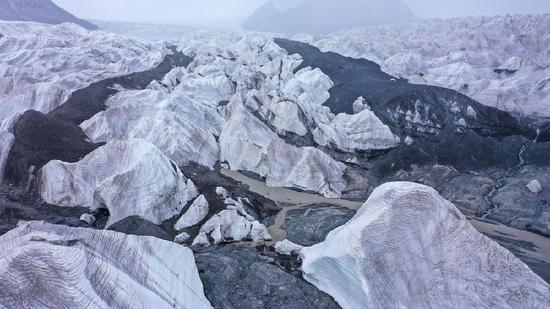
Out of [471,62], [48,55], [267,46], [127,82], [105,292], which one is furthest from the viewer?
[267,46]

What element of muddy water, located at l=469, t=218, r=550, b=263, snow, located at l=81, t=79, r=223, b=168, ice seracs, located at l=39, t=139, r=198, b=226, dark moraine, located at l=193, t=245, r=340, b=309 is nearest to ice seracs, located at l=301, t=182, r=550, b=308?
dark moraine, located at l=193, t=245, r=340, b=309

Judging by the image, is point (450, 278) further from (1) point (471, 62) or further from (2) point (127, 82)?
(1) point (471, 62)

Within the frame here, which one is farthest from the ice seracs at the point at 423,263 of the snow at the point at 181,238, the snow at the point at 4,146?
the snow at the point at 4,146

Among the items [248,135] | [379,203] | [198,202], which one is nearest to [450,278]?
[379,203]

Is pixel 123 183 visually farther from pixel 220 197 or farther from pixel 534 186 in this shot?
pixel 534 186

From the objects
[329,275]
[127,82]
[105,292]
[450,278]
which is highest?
[105,292]

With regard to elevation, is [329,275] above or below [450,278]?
below

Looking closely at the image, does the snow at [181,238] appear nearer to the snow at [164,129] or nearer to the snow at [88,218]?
the snow at [88,218]

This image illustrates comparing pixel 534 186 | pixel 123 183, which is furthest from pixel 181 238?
pixel 534 186
